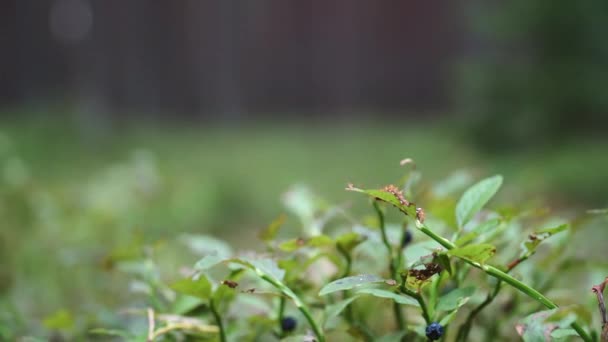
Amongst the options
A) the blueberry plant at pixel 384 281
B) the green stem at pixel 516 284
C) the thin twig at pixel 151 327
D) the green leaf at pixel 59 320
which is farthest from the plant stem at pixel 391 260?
the green leaf at pixel 59 320

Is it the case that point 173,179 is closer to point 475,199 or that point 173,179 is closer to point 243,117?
point 475,199

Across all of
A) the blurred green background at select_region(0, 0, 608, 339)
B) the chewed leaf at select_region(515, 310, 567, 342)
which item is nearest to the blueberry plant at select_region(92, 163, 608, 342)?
the chewed leaf at select_region(515, 310, 567, 342)

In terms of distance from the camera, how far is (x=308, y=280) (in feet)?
3.01

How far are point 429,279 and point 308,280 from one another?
30 cm

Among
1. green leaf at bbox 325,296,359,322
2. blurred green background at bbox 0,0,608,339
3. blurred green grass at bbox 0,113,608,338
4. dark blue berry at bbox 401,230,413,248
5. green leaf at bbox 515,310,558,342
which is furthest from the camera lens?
blurred green background at bbox 0,0,608,339

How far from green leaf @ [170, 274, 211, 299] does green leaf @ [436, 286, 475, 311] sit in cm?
24

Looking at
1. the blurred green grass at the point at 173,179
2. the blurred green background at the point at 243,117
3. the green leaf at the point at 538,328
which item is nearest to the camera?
the green leaf at the point at 538,328

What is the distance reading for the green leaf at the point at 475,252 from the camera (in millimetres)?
614

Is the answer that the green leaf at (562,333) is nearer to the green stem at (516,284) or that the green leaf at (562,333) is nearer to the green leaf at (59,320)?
the green stem at (516,284)

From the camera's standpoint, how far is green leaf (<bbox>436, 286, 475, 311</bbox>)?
67 centimetres

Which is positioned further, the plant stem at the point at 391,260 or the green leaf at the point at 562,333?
the plant stem at the point at 391,260

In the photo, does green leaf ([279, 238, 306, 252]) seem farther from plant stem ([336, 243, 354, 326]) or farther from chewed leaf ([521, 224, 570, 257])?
chewed leaf ([521, 224, 570, 257])

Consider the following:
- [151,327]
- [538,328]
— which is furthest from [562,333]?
[151,327]

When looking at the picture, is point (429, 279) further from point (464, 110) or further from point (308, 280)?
point (464, 110)
